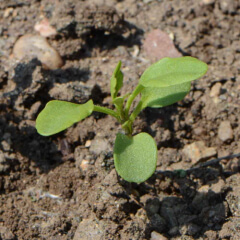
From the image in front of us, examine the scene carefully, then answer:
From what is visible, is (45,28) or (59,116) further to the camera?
(45,28)

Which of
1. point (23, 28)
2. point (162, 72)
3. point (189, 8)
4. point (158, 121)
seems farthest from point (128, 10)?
point (162, 72)

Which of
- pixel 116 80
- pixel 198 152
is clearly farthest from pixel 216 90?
pixel 116 80

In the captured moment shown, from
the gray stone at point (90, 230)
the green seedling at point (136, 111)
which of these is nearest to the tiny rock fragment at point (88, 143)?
the green seedling at point (136, 111)

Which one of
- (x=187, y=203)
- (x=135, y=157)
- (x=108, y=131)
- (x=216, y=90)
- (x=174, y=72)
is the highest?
(x=174, y=72)

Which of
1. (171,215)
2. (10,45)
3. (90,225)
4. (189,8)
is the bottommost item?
(171,215)

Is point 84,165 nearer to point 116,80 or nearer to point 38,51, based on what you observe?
point 116,80

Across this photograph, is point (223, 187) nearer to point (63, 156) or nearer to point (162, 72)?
point (162, 72)

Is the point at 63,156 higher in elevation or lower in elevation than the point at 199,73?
lower
